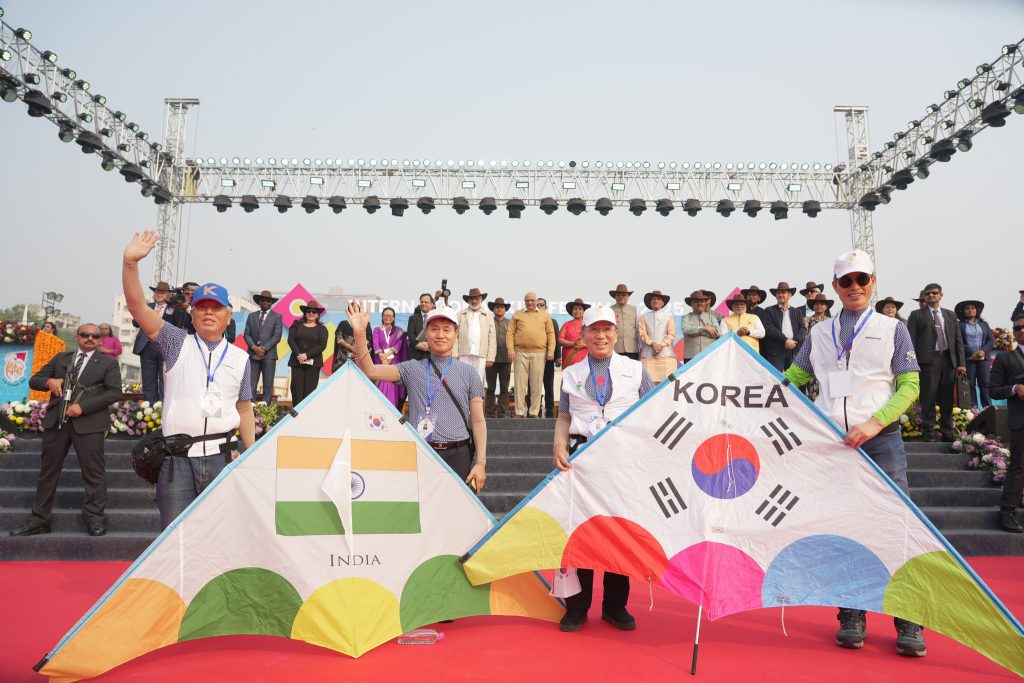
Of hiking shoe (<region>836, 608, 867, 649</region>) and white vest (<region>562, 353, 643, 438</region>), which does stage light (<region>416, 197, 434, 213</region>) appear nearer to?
A: white vest (<region>562, 353, 643, 438</region>)

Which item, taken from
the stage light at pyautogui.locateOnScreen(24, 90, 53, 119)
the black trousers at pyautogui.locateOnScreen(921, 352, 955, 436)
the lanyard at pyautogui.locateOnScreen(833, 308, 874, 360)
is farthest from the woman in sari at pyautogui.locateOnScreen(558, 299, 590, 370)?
the stage light at pyautogui.locateOnScreen(24, 90, 53, 119)

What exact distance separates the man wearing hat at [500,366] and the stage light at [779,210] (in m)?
10.9

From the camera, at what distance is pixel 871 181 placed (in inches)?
734

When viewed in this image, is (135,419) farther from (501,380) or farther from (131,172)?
(131,172)

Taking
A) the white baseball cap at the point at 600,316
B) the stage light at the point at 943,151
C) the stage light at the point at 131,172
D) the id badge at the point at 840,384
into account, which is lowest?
the id badge at the point at 840,384

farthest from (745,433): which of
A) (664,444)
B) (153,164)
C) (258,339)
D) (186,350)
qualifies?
(153,164)

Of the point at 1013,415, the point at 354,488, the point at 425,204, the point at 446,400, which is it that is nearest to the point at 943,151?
the point at 1013,415

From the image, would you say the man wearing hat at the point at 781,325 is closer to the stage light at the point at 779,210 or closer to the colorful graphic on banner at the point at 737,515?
the colorful graphic on banner at the point at 737,515

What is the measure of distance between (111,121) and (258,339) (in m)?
8.69

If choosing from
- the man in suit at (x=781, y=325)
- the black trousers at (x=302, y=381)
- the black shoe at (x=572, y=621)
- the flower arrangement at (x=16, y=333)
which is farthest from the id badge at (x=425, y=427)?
the flower arrangement at (x=16, y=333)

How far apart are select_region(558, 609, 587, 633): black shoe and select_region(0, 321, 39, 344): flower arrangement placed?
1061 centimetres

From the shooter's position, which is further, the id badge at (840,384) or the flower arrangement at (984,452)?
the flower arrangement at (984,452)

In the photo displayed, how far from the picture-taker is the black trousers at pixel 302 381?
10547 millimetres

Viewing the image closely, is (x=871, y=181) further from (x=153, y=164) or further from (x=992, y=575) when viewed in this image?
(x=153, y=164)
